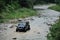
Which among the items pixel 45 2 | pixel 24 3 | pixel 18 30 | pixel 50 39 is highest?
pixel 50 39

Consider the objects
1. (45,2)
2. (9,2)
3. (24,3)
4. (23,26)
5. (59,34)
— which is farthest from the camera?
(45,2)

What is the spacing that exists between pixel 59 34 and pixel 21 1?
7330 centimetres

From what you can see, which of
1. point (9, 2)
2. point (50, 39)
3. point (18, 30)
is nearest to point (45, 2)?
point (9, 2)

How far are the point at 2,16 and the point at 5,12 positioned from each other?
725 centimetres

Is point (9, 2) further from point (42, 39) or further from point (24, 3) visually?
point (42, 39)

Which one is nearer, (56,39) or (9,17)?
(56,39)

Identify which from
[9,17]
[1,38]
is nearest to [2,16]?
[9,17]

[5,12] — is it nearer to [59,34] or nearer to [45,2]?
[59,34]

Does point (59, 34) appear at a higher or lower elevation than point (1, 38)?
higher

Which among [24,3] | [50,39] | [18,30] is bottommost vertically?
[24,3]

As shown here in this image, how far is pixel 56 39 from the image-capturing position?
2017cm

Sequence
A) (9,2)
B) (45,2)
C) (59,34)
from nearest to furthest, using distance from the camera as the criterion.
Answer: (59,34)
(9,2)
(45,2)

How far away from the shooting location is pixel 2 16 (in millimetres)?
59531

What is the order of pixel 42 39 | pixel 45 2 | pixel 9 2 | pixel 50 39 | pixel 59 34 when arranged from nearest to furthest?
pixel 59 34
pixel 50 39
pixel 42 39
pixel 9 2
pixel 45 2
